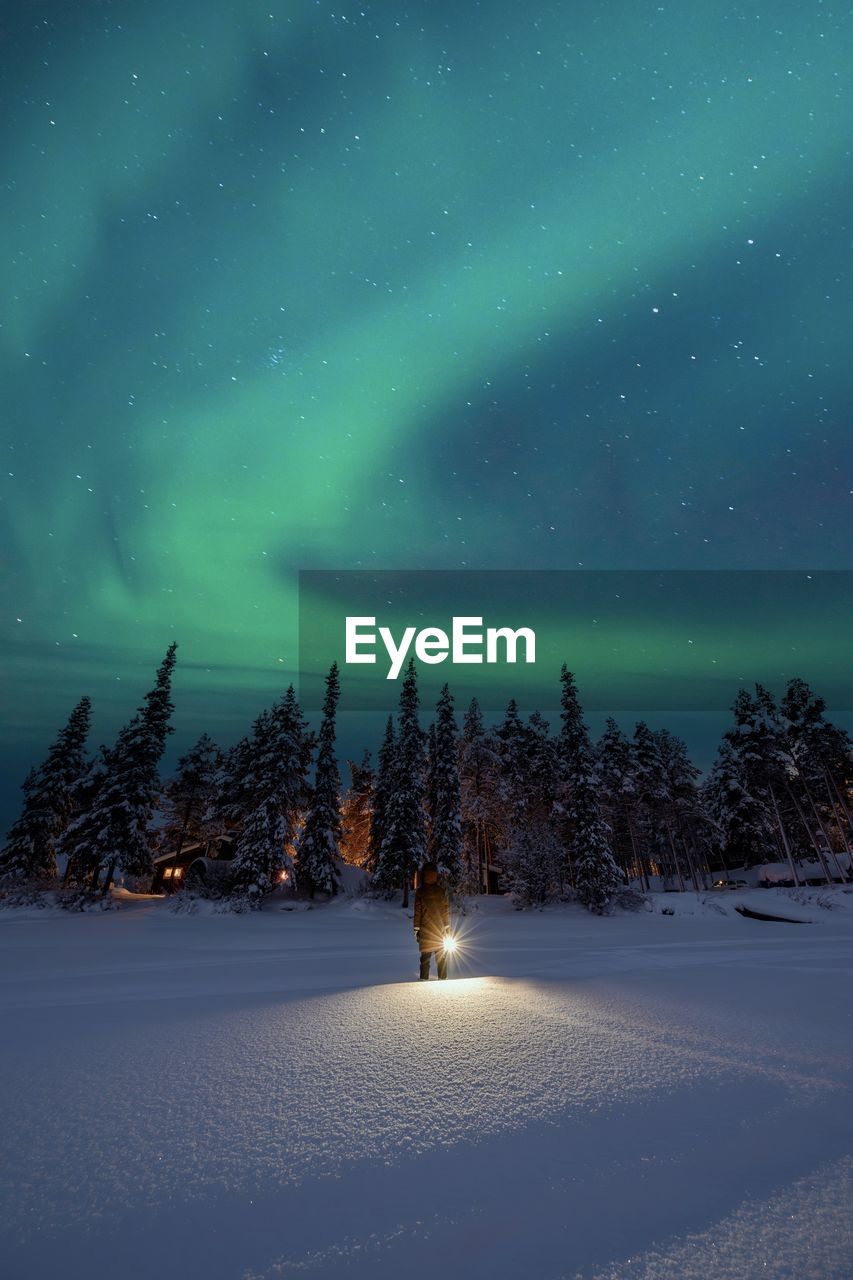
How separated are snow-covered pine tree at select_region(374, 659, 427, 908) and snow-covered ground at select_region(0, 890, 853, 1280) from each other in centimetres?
2924

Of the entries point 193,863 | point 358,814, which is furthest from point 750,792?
point 193,863

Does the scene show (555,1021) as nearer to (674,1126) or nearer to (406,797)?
(674,1126)

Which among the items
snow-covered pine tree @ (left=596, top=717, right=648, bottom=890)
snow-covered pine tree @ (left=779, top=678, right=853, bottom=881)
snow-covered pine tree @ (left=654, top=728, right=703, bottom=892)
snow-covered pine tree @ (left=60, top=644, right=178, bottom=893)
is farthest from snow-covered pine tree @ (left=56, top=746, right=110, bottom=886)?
snow-covered pine tree @ (left=779, top=678, right=853, bottom=881)

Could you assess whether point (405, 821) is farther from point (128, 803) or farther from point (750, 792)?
point (750, 792)

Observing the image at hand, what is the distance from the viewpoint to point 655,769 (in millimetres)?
47281

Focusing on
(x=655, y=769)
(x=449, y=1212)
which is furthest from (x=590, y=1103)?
(x=655, y=769)

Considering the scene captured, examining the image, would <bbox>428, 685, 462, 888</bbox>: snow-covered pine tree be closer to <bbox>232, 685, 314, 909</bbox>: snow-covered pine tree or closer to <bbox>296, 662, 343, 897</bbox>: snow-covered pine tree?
<bbox>296, 662, 343, 897</bbox>: snow-covered pine tree

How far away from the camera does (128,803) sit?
31.2 metres

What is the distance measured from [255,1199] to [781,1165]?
1957 mm

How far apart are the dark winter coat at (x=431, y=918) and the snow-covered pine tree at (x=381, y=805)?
2705 centimetres

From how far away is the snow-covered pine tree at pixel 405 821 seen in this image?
32.8 m

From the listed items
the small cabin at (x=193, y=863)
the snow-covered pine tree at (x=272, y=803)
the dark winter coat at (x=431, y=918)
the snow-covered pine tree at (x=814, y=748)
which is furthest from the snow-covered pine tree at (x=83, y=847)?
the snow-covered pine tree at (x=814, y=748)

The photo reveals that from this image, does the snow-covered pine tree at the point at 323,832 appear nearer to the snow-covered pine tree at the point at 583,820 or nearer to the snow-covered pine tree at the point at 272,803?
the snow-covered pine tree at the point at 272,803

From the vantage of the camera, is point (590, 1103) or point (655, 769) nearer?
point (590, 1103)
